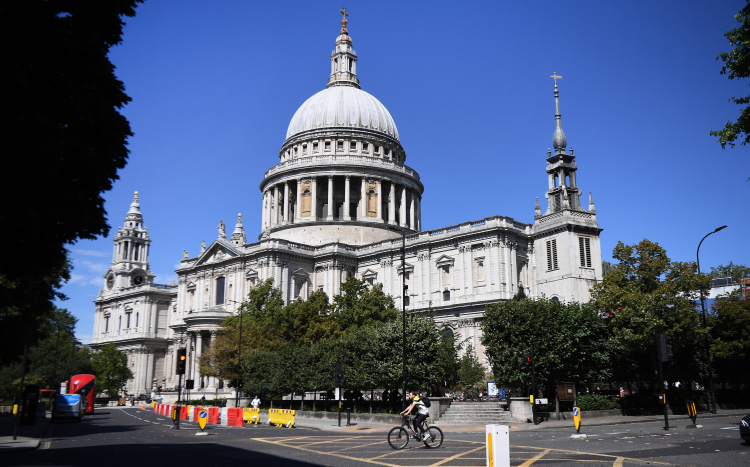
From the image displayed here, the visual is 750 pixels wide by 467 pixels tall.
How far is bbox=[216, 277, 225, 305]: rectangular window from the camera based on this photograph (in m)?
78.4

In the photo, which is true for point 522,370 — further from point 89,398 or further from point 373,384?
point 89,398

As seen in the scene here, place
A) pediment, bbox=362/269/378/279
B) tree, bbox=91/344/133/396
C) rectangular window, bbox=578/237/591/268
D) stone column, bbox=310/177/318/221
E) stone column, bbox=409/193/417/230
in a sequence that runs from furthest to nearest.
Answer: tree, bbox=91/344/133/396
stone column, bbox=409/193/417/230
stone column, bbox=310/177/318/221
pediment, bbox=362/269/378/279
rectangular window, bbox=578/237/591/268

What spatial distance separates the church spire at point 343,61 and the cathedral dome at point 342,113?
3.20 meters

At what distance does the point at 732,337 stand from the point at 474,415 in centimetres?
2155

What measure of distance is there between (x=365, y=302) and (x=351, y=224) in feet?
82.5

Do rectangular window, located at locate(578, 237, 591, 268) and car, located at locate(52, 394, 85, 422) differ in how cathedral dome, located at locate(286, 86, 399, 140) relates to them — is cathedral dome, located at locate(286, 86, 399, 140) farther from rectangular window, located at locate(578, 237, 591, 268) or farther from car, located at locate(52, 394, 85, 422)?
car, located at locate(52, 394, 85, 422)

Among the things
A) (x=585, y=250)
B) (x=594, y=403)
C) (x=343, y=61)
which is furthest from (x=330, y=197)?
(x=594, y=403)

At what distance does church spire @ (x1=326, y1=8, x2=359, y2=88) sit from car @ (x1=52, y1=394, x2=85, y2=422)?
6689 centimetres

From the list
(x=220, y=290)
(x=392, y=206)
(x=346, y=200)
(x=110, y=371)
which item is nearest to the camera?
(x=220, y=290)

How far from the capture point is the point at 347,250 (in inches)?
3024

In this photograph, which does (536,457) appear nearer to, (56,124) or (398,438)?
(398,438)

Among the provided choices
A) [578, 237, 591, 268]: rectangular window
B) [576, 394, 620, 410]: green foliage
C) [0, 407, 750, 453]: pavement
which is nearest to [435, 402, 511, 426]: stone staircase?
[0, 407, 750, 453]: pavement

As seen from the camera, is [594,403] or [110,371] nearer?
[594,403]

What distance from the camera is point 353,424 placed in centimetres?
3756
